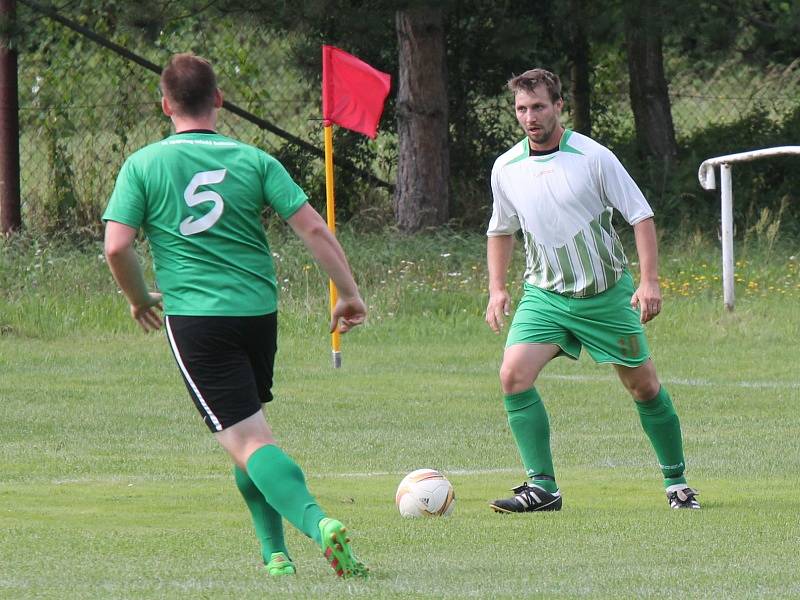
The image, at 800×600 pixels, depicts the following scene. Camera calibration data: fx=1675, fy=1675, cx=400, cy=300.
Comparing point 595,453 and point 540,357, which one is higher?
point 540,357

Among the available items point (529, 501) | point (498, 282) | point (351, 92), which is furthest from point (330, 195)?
point (529, 501)

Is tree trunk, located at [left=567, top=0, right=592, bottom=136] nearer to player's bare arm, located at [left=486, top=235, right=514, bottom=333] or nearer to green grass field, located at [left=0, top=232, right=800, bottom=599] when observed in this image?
green grass field, located at [left=0, top=232, right=800, bottom=599]

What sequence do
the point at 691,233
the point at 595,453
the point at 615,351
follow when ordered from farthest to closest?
1. the point at 691,233
2. the point at 595,453
3. the point at 615,351

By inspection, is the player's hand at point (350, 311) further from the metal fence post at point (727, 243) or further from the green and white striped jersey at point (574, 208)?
the metal fence post at point (727, 243)

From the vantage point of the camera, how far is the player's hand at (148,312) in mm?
5383

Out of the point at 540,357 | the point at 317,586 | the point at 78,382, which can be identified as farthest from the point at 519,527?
the point at 78,382

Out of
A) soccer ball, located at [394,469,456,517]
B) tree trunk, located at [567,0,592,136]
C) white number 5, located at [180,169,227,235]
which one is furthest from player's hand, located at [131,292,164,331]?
tree trunk, located at [567,0,592,136]

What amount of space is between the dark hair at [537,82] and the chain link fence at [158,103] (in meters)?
11.9

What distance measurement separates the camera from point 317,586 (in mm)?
5023

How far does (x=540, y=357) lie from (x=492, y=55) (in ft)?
43.6

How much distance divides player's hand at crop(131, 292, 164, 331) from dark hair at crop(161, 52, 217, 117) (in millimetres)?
605

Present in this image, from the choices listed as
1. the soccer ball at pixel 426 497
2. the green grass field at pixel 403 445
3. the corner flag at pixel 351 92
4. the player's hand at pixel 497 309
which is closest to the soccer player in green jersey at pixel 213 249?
the green grass field at pixel 403 445

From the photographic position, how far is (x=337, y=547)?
4930 mm

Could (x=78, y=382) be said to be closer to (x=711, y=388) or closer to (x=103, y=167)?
(x=711, y=388)
